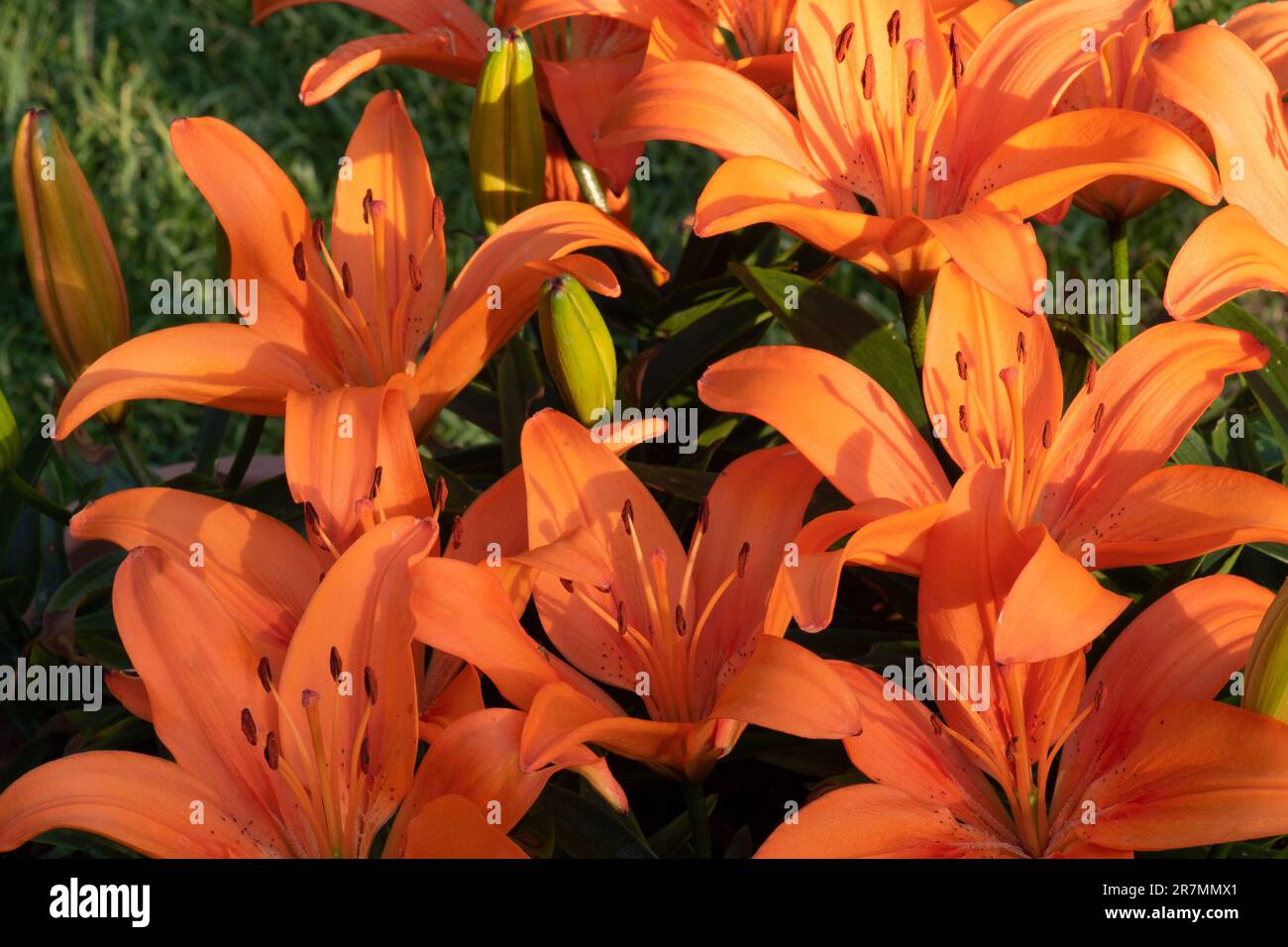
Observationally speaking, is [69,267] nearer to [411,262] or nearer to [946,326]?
[411,262]

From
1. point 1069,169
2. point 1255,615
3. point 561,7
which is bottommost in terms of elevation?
point 1255,615

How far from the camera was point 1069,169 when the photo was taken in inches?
30.8

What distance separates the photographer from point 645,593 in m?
0.81

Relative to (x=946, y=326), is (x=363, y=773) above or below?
below

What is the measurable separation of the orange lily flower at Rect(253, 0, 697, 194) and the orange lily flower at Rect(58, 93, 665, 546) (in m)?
0.04

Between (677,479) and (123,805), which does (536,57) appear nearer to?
(677,479)

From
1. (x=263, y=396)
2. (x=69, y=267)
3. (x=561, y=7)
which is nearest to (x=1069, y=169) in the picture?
(x=561, y=7)

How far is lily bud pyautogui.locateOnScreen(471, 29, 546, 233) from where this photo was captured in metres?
0.92

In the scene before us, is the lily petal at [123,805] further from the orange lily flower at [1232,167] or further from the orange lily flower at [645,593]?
the orange lily flower at [1232,167]

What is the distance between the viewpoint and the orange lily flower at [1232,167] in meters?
0.78

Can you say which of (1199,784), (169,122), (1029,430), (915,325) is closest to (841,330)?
(915,325)
